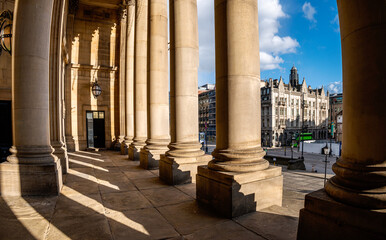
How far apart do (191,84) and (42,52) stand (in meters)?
5.74

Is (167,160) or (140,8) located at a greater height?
(140,8)

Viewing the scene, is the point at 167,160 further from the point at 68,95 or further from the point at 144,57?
the point at 68,95

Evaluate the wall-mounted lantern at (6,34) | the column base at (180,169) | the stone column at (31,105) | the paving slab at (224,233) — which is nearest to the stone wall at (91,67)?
the wall-mounted lantern at (6,34)

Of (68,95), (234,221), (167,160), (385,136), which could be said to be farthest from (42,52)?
A: (68,95)

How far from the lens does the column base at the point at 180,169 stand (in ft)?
29.2

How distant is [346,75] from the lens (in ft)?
13.1

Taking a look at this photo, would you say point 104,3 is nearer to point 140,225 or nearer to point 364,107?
point 140,225

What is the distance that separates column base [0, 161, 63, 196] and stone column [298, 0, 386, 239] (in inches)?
311

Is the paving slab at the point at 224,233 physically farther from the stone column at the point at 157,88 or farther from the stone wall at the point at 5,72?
the stone wall at the point at 5,72

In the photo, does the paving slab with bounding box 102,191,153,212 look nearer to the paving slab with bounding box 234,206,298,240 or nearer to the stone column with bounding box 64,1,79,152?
the paving slab with bounding box 234,206,298,240

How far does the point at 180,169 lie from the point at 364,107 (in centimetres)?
660

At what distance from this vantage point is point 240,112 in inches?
242

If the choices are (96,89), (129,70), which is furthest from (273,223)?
(96,89)

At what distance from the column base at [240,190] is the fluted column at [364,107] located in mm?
2152
